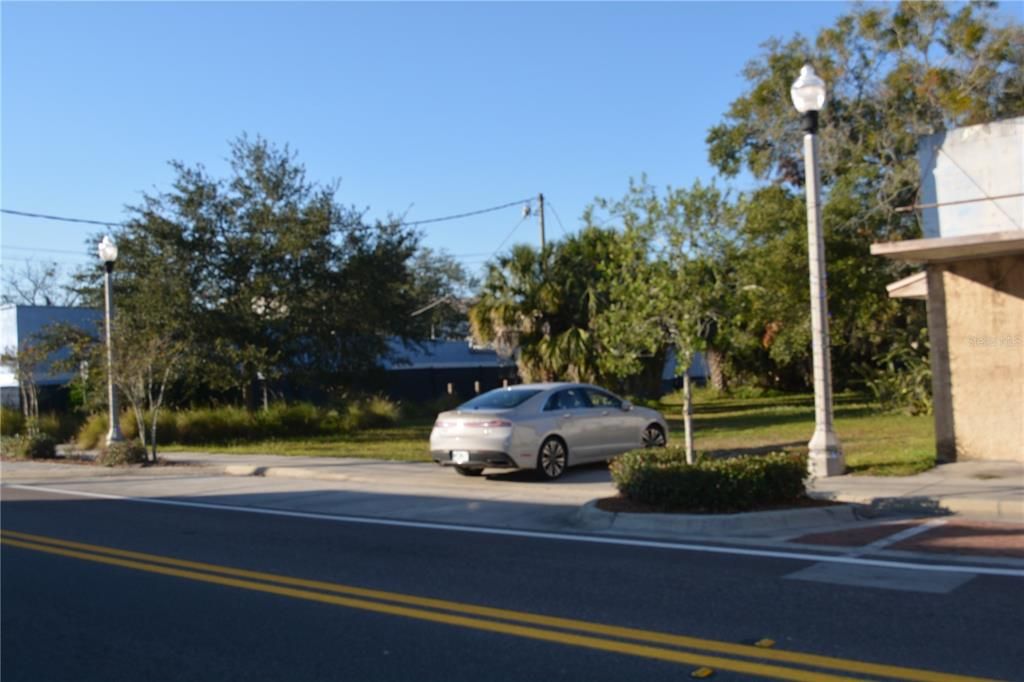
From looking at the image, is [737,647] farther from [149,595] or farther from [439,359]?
[439,359]

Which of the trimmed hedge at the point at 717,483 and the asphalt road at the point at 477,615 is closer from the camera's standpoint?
Answer: the asphalt road at the point at 477,615

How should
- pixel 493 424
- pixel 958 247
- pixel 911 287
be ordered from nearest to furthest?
pixel 958 247
pixel 493 424
pixel 911 287

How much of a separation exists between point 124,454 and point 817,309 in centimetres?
1441

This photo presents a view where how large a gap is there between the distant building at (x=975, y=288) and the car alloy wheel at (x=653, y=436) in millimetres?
4418

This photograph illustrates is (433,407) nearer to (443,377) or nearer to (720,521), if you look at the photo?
(443,377)

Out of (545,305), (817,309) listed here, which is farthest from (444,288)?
(817,309)

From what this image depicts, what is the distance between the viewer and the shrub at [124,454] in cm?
2081

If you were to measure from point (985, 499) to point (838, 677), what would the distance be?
6.63m

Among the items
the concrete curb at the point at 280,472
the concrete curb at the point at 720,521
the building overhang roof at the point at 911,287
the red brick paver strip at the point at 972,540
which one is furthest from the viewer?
the building overhang roof at the point at 911,287

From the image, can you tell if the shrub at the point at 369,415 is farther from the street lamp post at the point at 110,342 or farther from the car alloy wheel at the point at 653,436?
the car alloy wheel at the point at 653,436

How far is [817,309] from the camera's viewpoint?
13508 millimetres

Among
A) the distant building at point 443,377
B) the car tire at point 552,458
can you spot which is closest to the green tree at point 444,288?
the distant building at point 443,377

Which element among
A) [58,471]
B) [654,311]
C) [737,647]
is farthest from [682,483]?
[58,471]

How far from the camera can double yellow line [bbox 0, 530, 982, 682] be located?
5.69 meters
